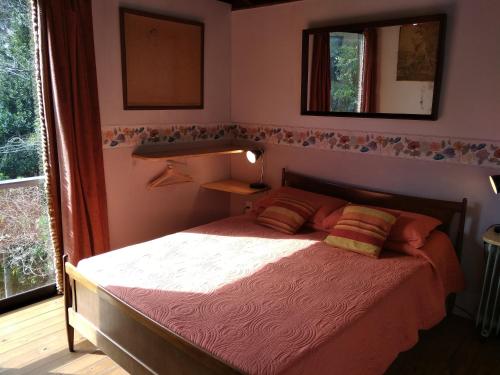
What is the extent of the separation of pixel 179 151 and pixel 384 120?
169 cm

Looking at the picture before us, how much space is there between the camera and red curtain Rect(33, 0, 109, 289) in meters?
2.72

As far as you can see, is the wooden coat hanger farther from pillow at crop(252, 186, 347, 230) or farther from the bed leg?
the bed leg

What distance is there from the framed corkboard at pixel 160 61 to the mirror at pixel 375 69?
951 mm

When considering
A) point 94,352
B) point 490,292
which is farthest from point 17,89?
point 490,292

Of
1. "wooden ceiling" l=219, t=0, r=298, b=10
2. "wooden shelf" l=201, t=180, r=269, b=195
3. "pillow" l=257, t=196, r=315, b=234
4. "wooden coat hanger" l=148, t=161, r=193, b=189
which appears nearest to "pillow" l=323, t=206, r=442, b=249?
"pillow" l=257, t=196, r=315, b=234

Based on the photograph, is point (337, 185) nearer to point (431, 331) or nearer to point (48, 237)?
point (431, 331)

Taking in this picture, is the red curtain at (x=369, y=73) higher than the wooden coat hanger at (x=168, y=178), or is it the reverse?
the red curtain at (x=369, y=73)

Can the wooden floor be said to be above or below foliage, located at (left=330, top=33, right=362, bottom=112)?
below

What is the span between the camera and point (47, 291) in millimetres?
3164

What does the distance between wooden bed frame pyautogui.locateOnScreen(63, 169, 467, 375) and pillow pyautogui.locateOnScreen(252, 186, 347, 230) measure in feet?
1.78

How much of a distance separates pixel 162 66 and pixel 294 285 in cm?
214

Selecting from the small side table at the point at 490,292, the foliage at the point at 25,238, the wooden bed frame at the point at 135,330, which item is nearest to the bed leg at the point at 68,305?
the wooden bed frame at the point at 135,330

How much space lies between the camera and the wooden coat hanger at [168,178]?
3529mm

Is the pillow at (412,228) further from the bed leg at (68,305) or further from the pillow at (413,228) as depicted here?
the bed leg at (68,305)
